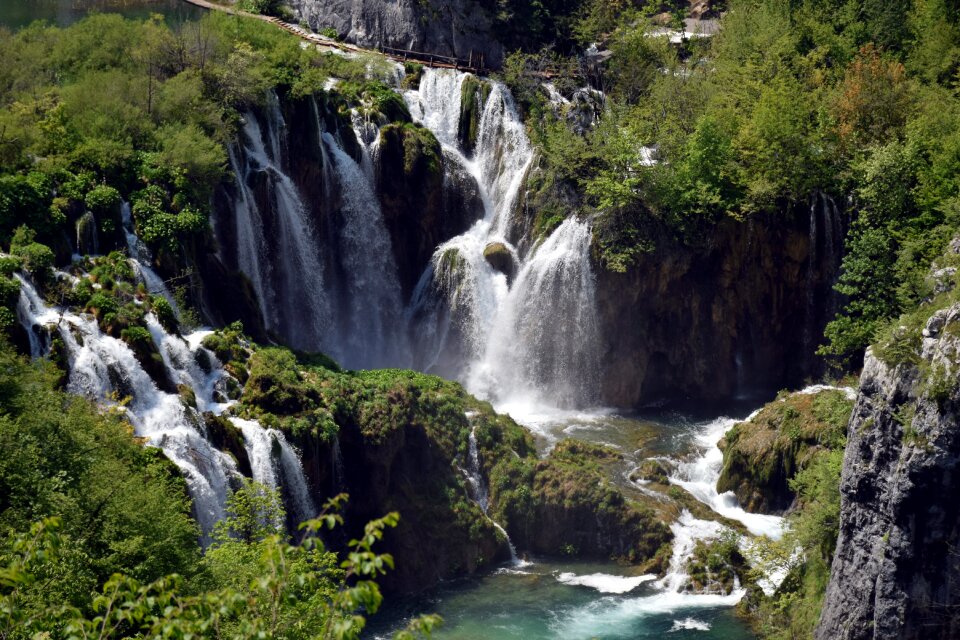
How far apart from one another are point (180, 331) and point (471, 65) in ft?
91.3

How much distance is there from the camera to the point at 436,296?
137 feet

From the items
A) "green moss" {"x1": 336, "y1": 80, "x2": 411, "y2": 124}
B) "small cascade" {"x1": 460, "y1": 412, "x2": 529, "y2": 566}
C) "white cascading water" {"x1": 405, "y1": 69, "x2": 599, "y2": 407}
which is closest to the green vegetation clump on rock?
"small cascade" {"x1": 460, "y1": 412, "x2": 529, "y2": 566}

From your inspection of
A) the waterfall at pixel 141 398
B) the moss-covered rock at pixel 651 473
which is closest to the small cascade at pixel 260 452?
the waterfall at pixel 141 398

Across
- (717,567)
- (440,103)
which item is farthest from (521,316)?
(717,567)

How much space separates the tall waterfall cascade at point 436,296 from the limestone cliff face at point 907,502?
17.8 m

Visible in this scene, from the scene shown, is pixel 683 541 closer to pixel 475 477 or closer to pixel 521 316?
pixel 475 477

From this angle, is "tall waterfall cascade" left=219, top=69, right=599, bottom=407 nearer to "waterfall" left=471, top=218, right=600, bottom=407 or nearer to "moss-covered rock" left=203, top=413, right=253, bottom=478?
"waterfall" left=471, top=218, right=600, bottom=407

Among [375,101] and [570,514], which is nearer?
[570,514]

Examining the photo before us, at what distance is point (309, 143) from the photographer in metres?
39.8

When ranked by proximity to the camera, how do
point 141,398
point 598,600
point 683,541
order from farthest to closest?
point 683,541 → point 598,600 → point 141,398

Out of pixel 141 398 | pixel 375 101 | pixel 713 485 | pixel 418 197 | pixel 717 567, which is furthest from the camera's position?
pixel 375 101

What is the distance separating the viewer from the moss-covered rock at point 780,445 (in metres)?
30.7

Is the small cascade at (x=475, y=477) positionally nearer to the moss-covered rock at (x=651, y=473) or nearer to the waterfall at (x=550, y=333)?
the moss-covered rock at (x=651, y=473)

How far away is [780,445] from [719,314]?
1019 centimetres
